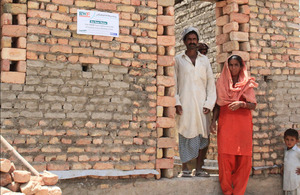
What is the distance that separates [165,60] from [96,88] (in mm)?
1050

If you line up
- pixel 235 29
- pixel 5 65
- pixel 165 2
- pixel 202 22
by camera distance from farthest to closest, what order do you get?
pixel 202 22, pixel 235 29, pixel 165 2, pixel 5 65

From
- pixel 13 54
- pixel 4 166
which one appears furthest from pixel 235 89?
pixel 4 166

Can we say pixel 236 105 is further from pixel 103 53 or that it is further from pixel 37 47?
pixel 37 47

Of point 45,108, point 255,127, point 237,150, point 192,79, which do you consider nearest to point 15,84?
point 45,108

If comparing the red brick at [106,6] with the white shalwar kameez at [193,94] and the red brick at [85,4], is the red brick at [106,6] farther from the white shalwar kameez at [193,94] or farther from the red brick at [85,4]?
the white shalwar kameez at [193,94]

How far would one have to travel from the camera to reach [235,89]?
5996mm

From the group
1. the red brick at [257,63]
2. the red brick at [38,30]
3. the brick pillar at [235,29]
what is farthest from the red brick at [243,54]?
the red brick at [38,30]

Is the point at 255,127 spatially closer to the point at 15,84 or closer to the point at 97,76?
the point at 97,76

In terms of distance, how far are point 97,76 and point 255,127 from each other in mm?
2548

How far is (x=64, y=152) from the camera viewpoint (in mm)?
5281

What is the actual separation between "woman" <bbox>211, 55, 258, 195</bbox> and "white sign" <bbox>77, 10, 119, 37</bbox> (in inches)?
68.4

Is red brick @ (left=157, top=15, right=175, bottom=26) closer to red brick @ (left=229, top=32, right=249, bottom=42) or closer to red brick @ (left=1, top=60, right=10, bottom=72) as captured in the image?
red brick @ (left=229, top=32, right=249, bottom=42)

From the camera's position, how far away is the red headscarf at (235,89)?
599 cm

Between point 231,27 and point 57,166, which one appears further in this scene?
point 231,27
